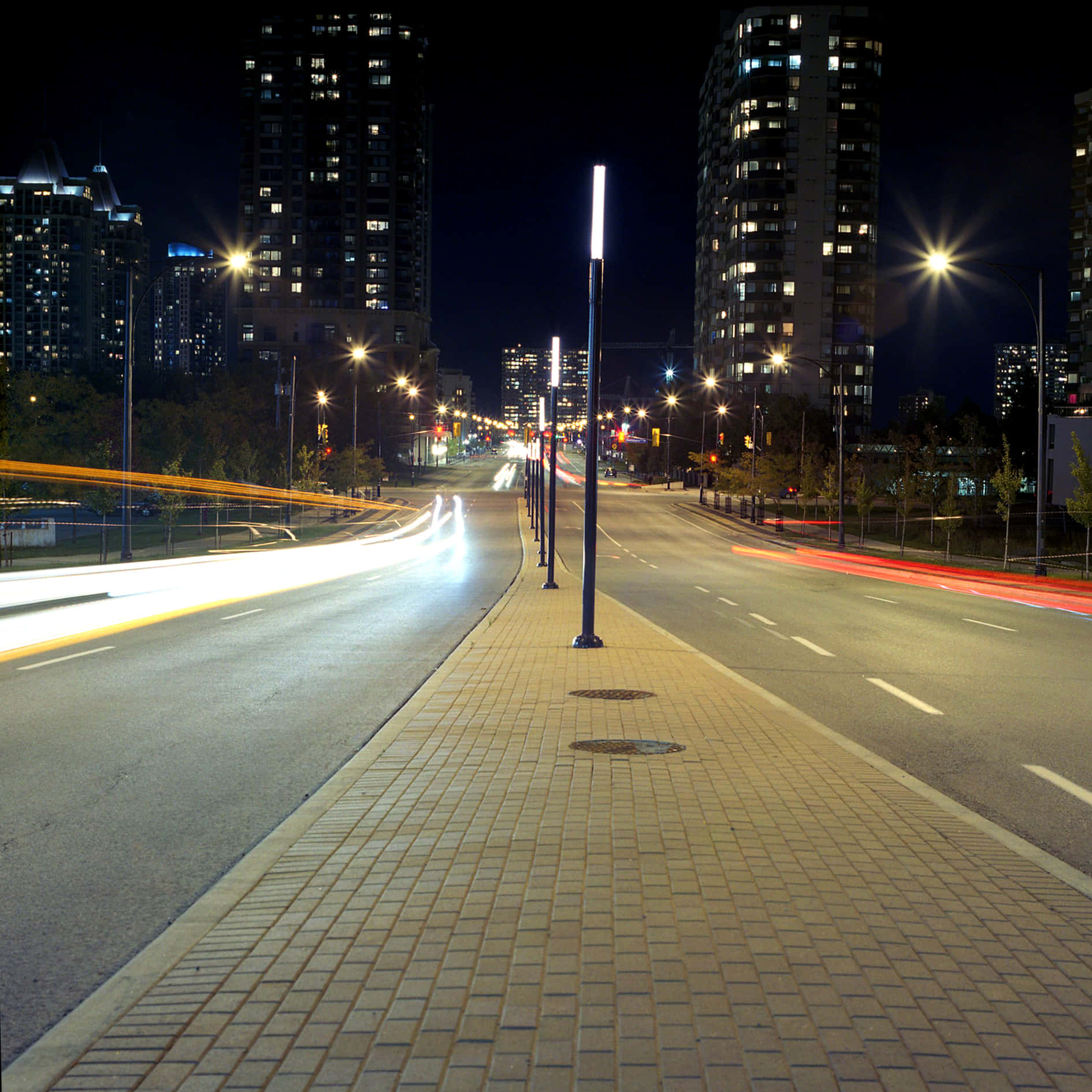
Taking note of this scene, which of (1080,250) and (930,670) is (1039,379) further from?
(1080,250)

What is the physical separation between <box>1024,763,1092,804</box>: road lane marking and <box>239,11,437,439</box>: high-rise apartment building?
162014mm

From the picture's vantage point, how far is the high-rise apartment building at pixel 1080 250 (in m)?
134

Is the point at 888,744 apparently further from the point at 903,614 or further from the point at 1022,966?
the point at 903,614

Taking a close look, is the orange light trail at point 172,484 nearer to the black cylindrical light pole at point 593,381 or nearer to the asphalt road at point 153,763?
the asphalt road at point 153,763

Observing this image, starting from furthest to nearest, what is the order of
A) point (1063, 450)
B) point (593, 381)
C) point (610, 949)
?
point (1063, 450), point (593, 381), point (610, 949)

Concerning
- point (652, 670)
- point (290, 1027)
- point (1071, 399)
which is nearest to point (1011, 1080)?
point (290, 1027)

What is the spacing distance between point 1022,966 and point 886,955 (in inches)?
22.1

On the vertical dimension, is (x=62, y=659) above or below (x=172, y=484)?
below

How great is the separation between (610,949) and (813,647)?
13608 mm

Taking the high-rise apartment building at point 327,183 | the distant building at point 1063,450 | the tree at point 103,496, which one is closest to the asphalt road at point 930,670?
the tree at point 103,496

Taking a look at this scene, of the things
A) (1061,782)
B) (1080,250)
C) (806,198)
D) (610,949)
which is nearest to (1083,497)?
(1061,782)

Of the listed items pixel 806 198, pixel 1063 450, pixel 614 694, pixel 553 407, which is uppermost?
pixel 806 198

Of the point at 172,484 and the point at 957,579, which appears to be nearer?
the point at 957,579

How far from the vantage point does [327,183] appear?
17150 centimetres
